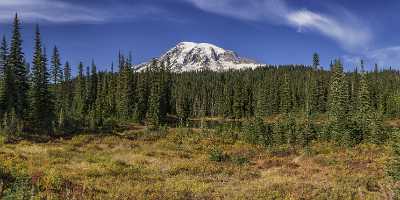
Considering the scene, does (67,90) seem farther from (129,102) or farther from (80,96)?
(129,102)

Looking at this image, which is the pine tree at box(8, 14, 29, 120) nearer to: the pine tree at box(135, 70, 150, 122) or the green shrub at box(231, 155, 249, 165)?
the pine tree at box(135, 70, 150, 122)

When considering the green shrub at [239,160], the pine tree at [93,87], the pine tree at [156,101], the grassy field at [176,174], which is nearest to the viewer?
the grassy field at [176,174]

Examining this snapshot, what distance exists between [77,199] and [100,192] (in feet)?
8.98

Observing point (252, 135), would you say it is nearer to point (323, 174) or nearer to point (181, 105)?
point (323, 174)

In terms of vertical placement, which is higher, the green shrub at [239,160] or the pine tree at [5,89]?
the pine tree at [5,89]

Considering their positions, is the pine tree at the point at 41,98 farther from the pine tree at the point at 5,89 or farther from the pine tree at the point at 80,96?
the pine tree at the point at 80,96

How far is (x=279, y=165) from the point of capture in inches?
1366

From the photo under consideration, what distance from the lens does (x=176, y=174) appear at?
1166 inches

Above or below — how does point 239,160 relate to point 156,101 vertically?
below

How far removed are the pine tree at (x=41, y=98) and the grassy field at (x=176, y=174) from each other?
10689 mm

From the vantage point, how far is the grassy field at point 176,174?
19.9 meters

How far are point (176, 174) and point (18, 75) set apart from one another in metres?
41.0

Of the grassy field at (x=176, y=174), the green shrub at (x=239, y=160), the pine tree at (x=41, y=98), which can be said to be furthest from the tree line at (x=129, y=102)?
the green shrub at (x=239, y=160)

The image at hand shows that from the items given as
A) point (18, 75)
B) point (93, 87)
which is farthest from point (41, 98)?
point (93, 87)
